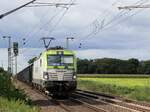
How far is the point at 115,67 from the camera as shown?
132750 mm

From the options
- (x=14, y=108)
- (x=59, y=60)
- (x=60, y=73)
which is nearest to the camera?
(x=14, y=108)

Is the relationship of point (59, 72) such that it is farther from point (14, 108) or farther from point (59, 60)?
point (14, 108)

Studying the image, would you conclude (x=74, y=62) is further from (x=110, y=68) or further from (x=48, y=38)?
(x=110, y=68)

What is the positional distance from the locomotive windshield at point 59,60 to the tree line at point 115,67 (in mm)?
89638

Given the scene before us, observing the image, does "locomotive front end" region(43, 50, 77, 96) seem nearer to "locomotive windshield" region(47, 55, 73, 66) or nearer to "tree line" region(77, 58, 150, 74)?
"locomotive windshield" region(47, 55, 73, 66)

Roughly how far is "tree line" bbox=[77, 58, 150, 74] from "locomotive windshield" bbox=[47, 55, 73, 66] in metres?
89.6

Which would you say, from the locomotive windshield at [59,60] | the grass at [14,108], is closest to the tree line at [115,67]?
the locomotive windshield at [59,60]

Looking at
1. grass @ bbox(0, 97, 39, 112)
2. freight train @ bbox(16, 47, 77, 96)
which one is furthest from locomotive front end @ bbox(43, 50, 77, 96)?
grass @ bbox(0, 97, 39, 112)

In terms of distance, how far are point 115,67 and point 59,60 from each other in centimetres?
9787

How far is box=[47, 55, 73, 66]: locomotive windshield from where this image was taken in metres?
35.3

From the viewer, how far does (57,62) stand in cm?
3553

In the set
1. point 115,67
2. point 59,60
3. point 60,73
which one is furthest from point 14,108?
point 115,67

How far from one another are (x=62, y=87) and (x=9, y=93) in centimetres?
485

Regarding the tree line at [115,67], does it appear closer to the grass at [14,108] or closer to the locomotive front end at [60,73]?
the locomotive front end at [60,73]
